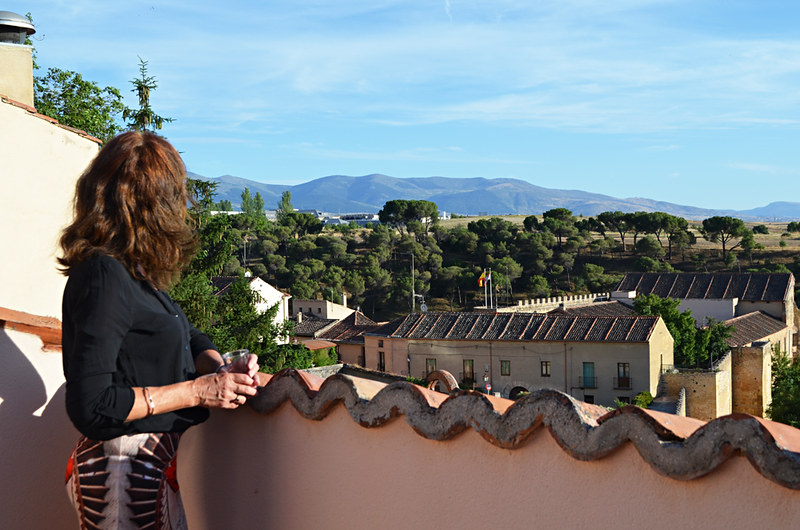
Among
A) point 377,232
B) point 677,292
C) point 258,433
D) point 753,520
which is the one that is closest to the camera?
point 753,520

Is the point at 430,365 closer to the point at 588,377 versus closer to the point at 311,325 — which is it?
the point at 588,377

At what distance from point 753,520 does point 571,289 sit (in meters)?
55.2

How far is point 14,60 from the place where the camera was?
6.06 m

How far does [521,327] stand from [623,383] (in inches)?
180

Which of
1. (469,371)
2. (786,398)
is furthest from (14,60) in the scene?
(469,371)

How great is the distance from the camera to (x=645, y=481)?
6.13 ft

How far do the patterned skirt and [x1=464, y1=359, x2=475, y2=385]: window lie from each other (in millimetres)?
30414

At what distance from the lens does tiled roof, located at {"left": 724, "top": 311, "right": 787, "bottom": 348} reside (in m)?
35.2

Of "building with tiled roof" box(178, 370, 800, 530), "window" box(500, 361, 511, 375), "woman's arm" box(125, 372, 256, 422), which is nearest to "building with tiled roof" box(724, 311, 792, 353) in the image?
"window" box(500, 361, 511, 375)

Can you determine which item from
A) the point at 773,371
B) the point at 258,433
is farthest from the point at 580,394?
the point at 258,433

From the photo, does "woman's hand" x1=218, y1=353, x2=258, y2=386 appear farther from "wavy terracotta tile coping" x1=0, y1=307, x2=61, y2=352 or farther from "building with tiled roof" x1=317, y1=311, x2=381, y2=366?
"building with tiled roof" x1=317, y1=311, x2=381, y2=366

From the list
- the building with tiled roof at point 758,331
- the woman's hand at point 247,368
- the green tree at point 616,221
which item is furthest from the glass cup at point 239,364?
the green tree at point 616,221

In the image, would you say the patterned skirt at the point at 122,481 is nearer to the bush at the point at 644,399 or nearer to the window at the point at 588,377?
the bush at the point at 644,399

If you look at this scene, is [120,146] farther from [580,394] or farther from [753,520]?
[580,394]
